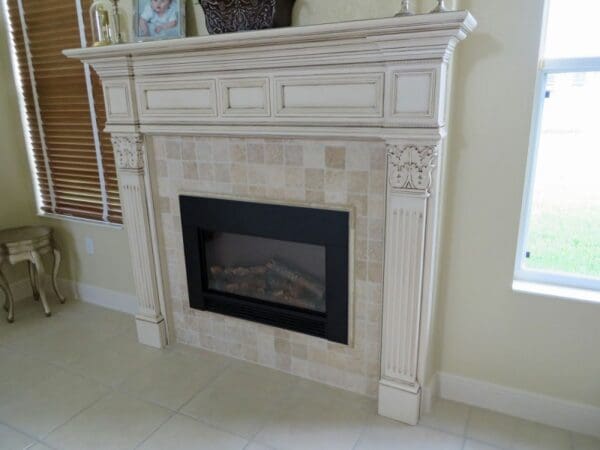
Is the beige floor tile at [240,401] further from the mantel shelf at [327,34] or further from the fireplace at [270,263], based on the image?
the mantel shelf at [327,34]

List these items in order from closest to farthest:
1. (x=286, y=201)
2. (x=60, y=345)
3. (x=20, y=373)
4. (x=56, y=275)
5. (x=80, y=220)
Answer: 1. (x=286, y=201)
2. (x=20, y=373)
3. (x=60, y=345)
4. (x=80, y=220)
5. (x=56, y=275)

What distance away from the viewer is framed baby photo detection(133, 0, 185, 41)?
2203mm

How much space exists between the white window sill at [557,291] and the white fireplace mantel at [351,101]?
14.6 inches

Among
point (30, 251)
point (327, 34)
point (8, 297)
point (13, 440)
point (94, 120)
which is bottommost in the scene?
point (13, 440)

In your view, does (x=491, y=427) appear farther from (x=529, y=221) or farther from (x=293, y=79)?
(x=293, y=79)

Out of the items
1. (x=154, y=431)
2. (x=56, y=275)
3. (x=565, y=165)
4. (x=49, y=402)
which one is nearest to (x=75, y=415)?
(x=49, y=402)

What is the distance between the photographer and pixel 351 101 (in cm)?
177

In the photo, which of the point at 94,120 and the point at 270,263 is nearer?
the point at 270,263

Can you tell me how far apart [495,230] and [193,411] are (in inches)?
61.7

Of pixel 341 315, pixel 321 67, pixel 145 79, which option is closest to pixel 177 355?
pixel 341 315

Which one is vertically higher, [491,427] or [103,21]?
[103,21]

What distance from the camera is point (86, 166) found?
9.84ft

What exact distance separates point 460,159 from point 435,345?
0.85m

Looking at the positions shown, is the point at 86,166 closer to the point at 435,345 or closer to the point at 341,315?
the point at 341,315
